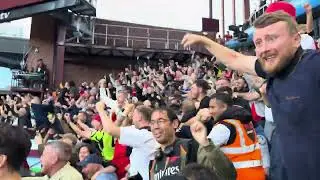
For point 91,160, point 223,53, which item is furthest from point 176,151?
point 91,160

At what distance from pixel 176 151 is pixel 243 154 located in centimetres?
51

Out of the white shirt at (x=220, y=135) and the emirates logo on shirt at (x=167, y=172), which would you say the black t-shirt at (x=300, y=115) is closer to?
the emirates logo on shirt at (x=167, y=172)

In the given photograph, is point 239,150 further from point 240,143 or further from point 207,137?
point 207,137

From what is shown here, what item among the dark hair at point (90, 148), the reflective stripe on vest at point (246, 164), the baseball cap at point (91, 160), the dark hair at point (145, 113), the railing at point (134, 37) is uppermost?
the railing at point (134, 37)

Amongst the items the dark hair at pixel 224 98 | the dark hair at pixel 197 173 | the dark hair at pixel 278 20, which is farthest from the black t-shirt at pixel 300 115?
the dark hair at pixel 224 98

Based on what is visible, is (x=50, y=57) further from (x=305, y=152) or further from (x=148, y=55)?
(x=305, y=152)

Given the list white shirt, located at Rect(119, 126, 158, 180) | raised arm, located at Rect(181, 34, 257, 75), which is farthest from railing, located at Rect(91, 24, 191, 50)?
raised arm, located at Rect(181, 34, 257, 75)

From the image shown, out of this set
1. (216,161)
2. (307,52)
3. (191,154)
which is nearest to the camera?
(307,52)

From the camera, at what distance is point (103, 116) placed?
404 centimetres

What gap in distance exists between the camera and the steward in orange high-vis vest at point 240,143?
3.53 m

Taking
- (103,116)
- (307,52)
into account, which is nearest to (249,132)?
(103,116)

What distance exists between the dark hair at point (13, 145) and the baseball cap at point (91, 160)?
2.53 meters

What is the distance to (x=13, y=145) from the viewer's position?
2539 millimetres

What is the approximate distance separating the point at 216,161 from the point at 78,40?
2215 cm
